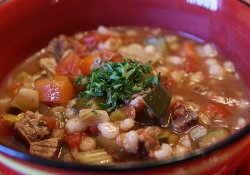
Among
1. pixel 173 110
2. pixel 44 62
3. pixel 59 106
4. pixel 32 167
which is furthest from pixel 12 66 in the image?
pixel 32 167

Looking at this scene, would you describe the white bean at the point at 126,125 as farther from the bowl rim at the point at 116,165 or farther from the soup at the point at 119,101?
the bowl rim at the point at 116,165

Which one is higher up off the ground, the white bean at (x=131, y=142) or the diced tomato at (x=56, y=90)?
the white bean at (x=131, y=142)

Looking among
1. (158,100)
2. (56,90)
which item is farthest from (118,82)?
(56,90)

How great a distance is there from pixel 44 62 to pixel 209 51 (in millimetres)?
1026

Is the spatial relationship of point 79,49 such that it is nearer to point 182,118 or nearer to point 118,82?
point 118,82

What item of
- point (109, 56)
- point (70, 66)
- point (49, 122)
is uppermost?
point (109, 56)

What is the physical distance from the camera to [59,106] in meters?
2.15

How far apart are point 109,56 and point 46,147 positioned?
740 millimetres

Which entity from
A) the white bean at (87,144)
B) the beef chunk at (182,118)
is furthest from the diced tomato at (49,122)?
the beef chunk at (182,118)

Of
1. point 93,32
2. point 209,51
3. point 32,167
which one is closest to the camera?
point 32,167

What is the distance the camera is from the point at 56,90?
7.14 ft

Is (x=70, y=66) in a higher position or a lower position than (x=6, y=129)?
higher

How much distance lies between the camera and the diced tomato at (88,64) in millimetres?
2357

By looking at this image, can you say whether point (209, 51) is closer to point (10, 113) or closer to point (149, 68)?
point (149, 68)
